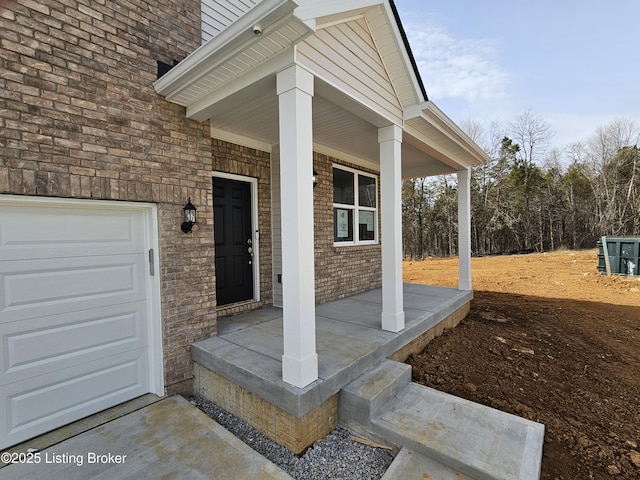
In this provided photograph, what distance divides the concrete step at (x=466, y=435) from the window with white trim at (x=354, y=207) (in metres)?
3.40

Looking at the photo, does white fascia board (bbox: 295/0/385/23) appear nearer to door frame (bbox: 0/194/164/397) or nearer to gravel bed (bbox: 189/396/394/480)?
door frame (bbox: 0/194/164/397)

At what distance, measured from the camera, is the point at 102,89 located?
2572mm

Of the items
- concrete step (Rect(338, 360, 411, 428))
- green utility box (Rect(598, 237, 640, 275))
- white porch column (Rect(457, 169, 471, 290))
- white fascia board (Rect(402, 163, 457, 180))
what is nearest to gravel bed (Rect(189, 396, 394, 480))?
concrete step (Rect(338, 360, 411, 428))

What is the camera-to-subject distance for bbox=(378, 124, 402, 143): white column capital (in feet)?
11.7

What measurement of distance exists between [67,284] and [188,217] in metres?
1.14

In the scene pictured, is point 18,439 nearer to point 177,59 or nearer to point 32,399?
point 32,399

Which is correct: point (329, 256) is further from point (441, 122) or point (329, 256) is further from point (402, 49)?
point (402, 49)

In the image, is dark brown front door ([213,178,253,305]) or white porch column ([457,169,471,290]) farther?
white porch column ([457,169,471,290])

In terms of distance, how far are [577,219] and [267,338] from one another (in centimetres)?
2377

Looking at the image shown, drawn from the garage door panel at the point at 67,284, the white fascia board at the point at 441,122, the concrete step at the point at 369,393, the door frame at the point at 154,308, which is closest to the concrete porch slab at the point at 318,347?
the concrete step at the point at 369,393

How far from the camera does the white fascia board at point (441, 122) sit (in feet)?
12.1

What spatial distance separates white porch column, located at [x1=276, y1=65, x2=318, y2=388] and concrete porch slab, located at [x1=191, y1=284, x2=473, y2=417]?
0.50ft

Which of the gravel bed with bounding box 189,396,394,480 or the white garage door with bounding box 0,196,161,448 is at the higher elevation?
the white garage door with bounding box 0,196,161,448

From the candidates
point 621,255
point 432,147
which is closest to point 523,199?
point 621,255
